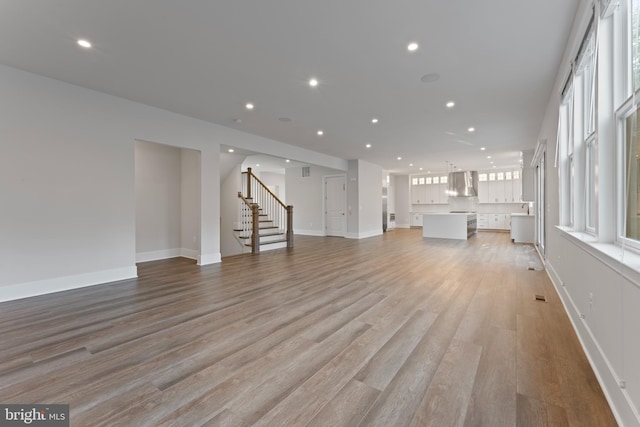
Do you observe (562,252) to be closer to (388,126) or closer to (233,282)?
(388,126)

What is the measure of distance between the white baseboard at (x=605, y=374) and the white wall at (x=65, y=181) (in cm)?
550

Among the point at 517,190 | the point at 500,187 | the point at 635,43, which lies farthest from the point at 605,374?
the point at 500,187

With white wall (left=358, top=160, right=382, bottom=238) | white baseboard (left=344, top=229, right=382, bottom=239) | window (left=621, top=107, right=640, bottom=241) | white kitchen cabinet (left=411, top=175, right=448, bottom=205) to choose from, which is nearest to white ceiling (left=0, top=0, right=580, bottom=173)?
window (left=621, top=107, right=640, bottom=241)

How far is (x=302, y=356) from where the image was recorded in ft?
6.63

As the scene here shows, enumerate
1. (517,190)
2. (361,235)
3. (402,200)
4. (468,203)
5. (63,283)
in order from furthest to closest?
1. (402,200)
2. (468,203)
3. (517,190)
4. (361,235)
5. (63,283)

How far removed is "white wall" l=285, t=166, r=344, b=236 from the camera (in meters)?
10.5

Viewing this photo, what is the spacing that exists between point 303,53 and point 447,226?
326 inches

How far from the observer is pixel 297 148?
25.3ft

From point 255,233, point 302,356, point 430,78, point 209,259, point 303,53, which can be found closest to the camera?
point 302,356

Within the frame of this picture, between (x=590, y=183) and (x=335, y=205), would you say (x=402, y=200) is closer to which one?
(x=335, y=205)

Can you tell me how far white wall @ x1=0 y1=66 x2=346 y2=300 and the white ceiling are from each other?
11.5 inches

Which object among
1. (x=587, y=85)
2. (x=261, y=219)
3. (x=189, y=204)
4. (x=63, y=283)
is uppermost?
(x=587, y=85)

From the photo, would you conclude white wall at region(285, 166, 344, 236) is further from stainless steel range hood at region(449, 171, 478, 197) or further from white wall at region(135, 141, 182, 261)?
stainless steel range hood at region(449, 171, 478, 197)

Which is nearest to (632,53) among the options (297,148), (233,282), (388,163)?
(233,282)
